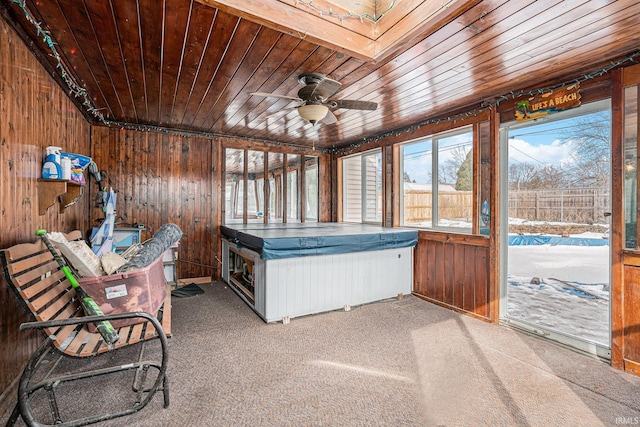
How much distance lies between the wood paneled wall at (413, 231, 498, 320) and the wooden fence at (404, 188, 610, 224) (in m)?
0.34

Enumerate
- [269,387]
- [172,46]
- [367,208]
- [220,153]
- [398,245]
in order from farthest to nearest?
[367,208] < [220,153] < [398,245] < [172,46] < [269,387]

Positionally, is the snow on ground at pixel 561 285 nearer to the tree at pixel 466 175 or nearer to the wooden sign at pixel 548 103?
the tree at pixel 466 175

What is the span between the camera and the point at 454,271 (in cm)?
380

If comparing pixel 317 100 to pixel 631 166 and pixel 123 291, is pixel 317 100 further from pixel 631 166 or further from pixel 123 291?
pixel 631 166

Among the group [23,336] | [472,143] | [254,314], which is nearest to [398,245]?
[472,143]

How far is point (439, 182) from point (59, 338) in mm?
4193

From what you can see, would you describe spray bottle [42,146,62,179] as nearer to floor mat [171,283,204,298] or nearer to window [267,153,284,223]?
floor mat [171,283,204,298]

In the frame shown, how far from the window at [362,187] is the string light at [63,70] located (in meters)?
4.11

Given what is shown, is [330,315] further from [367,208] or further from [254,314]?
[367,208]

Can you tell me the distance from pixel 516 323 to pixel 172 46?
420 cm

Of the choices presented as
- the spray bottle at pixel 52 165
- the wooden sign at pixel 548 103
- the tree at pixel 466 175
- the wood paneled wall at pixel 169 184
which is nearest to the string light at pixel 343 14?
the wooden sign at pixel 548 103

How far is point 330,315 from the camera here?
355 cm

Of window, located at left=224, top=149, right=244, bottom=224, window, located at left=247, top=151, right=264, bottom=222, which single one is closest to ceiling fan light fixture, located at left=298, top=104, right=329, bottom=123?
window, located at left=224, top=149, right=244, bottom=224

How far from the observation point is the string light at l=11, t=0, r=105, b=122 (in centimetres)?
190
